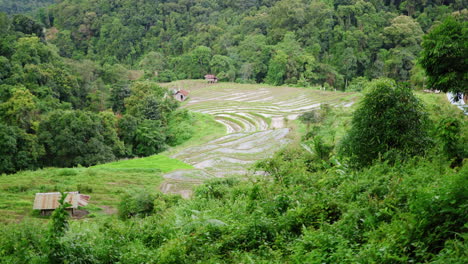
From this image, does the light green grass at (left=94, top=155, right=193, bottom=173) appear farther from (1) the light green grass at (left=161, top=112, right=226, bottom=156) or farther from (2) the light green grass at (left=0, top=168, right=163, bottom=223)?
(1) the light green grass at (left=161, top=112, right=226, bottom=156)

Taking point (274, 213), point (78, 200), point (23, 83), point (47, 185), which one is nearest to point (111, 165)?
point (47, 185)

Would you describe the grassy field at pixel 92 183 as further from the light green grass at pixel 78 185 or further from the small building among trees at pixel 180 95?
the small building among trees at pixel 180 95

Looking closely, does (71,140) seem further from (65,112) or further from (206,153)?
(206,153)

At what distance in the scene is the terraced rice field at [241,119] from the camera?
21.3 meters

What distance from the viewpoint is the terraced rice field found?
2129cm

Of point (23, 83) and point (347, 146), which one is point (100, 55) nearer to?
point (23, 83)

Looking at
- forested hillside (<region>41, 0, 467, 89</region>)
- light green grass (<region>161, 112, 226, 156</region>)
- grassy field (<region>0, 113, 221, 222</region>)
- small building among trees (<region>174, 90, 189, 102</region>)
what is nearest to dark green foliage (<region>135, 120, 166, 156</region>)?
light green grass (<region>161, 112, 226, 156</region>)

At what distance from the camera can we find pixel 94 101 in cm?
3672

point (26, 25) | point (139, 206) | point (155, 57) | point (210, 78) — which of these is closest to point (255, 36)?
point (210, 78)

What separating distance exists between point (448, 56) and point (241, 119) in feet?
80.9

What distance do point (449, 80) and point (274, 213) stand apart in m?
7.21

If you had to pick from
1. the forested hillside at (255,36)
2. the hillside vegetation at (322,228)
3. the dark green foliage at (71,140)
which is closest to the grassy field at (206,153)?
the dark green foliage at (71,140)

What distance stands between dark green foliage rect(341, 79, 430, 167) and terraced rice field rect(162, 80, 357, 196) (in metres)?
7.81

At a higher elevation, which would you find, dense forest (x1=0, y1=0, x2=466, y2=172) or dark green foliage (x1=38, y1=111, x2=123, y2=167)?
dense forest (x1=0, y1=0, x2=466, y2=172)
